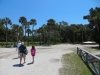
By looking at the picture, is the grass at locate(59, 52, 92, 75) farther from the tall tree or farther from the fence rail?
the tall tree

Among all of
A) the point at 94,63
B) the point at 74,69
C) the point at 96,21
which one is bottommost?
the point at 74,69

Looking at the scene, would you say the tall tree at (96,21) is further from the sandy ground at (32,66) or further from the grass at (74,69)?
the grass at (74,69)

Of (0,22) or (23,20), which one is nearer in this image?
(0,22)

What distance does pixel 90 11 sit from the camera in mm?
51969

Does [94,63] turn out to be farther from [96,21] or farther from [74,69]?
[96,21]

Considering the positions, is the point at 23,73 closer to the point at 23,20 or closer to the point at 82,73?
the point at 82,73

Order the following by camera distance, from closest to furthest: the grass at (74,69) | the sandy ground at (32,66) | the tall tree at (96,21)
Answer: the grass at (74,69)
the sandy ground at (32,66)
the tall tree at (96,21)

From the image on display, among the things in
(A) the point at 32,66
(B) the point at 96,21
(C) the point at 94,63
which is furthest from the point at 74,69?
(B) the point at 96,21

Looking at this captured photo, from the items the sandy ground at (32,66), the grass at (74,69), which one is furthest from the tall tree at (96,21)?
the grass at (74,69)

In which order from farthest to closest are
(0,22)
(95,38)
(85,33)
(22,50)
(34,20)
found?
(85,33) < (34,20) < (0,22) < (95,38) < (22,50)

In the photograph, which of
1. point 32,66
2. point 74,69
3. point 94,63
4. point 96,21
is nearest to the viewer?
point 94,63

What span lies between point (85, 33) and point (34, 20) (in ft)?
104

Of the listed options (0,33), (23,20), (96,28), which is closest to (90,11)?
(96,28)

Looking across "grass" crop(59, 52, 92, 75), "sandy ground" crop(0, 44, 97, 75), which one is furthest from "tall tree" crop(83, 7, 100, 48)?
"grass" crop(59, 52, 92, 75)
